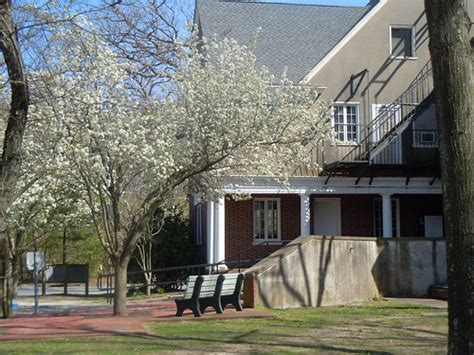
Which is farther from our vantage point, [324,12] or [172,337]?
[324,12]

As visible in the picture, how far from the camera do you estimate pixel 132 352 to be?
34.1 ft

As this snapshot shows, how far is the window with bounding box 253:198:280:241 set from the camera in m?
27.2

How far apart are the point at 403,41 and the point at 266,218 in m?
8.29

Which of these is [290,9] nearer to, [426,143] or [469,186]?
[426,143]

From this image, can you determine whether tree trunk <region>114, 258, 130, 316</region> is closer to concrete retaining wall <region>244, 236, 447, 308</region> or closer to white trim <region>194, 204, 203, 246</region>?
concrete retaining wall <region>244, 236, 447, 308</region>

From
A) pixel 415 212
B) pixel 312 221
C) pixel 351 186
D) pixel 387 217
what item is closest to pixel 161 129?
pixel 351 186

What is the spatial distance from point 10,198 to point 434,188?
20.5 meters

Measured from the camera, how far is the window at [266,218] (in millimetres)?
27188

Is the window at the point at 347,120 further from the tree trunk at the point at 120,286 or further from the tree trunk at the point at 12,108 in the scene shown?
the tree trunk at the point at 12,108

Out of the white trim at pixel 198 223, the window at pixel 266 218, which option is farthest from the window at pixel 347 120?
the white trim at pixel 198 223

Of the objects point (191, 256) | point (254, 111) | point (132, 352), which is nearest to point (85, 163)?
point (254, 111)

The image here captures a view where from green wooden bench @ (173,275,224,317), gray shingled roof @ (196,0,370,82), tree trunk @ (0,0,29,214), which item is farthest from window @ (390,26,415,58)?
tree trunk @ (0,0,29,214)

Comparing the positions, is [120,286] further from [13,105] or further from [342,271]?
[13,105]

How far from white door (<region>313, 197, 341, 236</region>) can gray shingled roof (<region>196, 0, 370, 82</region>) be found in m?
4.73
